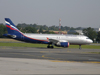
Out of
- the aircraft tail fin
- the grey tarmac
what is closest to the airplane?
the aircraft tail fin

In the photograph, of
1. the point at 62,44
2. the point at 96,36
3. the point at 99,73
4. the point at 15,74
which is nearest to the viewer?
the point at 15,74

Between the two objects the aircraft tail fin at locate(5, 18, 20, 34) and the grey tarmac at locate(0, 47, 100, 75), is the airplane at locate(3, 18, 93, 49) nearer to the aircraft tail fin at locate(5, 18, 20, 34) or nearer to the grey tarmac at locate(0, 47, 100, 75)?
the aircraft tail fin at locate(5, 18, 20, 34)

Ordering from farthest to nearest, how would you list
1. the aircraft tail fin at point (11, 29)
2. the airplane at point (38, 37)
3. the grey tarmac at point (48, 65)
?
the aircraft tail fin at point (11, 29) < the airplane at point (38, 37) < the grey tarmac at point (48, 65)

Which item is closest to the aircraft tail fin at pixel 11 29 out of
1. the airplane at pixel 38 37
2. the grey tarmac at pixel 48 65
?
the airplane at pixel 38 37

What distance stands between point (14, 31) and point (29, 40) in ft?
13.1

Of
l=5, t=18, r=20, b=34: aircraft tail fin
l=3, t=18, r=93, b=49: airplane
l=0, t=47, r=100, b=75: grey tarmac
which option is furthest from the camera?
l=5, t=18, r=20, b=34: aircraft tail fin

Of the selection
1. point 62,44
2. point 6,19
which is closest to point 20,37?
point 6,19

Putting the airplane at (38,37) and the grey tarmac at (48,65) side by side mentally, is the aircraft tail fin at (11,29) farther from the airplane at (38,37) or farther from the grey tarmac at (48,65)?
the grey tarmac at (48,65)

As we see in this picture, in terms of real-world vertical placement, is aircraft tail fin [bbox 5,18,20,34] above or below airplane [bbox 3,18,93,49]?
above

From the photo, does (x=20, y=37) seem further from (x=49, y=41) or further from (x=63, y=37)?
(x=63, y=37)

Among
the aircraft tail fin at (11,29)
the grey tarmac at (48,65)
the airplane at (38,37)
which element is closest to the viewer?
the grey tarmac at (48,65)

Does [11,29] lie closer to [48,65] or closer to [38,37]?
[38,37]

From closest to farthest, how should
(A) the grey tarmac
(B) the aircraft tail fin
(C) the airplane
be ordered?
(A) the grey tarmac
(C) the airplane
(B) the aircraft tail fin

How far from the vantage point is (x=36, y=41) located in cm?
5200
